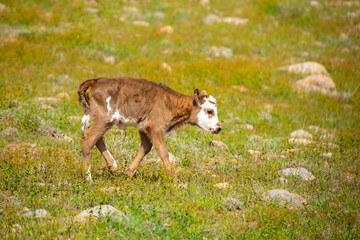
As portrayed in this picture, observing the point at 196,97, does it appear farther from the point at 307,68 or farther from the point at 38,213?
the point at 307,68

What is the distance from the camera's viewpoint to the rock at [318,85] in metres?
18.1

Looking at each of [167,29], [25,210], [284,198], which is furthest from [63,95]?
[167,29]

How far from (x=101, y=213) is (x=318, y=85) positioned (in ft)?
46.0

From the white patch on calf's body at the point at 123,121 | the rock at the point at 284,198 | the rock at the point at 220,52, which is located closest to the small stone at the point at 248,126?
the rock at the point at 284,198

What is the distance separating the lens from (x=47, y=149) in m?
9.68

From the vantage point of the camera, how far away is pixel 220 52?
21016 mm

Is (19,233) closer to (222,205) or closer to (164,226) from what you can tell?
(164,226)

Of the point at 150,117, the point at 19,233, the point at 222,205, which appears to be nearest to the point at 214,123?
the point at 150,117

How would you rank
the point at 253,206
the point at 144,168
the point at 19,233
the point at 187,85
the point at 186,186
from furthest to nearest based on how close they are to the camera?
the point at 187,85 < the point at 144,168 < the point at 186,186 < the point at 253,206 < the point at 19,233

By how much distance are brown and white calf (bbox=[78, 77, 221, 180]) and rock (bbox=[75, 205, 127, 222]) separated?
1300 millimetres

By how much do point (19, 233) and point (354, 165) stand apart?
320 inches

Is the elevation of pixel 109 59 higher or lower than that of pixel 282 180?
higher

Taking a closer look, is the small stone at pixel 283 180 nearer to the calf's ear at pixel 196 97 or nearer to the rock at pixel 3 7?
the calf's ear at pixel 196 97

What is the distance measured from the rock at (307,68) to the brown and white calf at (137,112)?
36.5 ft
